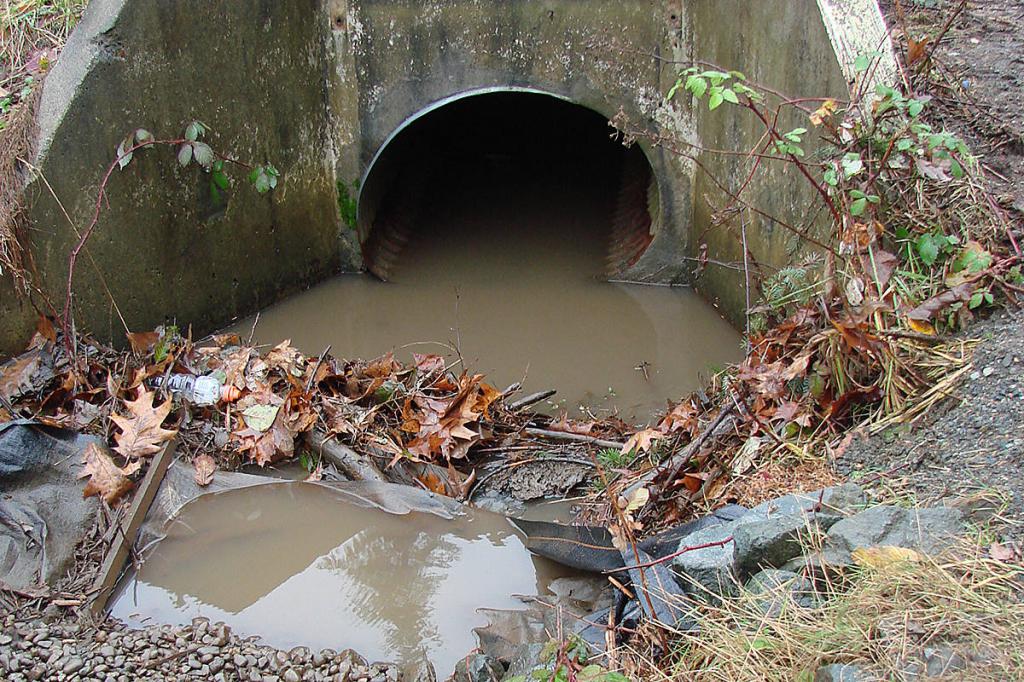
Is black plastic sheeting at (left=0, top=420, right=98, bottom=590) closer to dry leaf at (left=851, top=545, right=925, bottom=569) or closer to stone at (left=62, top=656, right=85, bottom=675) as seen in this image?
stone at (left=62, top=656, right=85, bottom=675)

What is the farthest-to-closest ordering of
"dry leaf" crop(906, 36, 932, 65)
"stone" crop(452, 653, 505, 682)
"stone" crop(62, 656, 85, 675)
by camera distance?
"dry leaf" crop(906, 36, 932, 65) < "stone" crop(62, 656, 85, 675) < "stone" crop(452, 653, 505, 682)

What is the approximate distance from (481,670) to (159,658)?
1.11 meters

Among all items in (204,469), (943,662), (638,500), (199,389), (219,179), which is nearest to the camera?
(943,662)

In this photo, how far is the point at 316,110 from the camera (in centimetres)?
671

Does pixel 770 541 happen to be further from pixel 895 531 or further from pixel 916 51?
pixel 916 51

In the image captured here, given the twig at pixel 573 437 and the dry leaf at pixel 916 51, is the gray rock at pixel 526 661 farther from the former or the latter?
the dry leaf at pixel 916 51

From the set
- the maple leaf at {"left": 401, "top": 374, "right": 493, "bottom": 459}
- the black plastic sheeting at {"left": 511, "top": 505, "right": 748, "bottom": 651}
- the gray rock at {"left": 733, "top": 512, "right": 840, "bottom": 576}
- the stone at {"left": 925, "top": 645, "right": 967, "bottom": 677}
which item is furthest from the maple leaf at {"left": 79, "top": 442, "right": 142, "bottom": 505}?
the stone at {"left": 925, "top": 645, "right": 967, "bottom": 677}

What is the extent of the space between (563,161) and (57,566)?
6.94 metres

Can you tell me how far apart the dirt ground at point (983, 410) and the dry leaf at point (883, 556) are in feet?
1.00

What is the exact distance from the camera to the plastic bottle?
446 centimetres

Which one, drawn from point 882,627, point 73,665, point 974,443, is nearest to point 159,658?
point 73,665

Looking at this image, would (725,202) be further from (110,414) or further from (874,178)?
(110,414)

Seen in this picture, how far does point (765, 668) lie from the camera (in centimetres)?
244

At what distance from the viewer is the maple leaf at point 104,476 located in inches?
153
